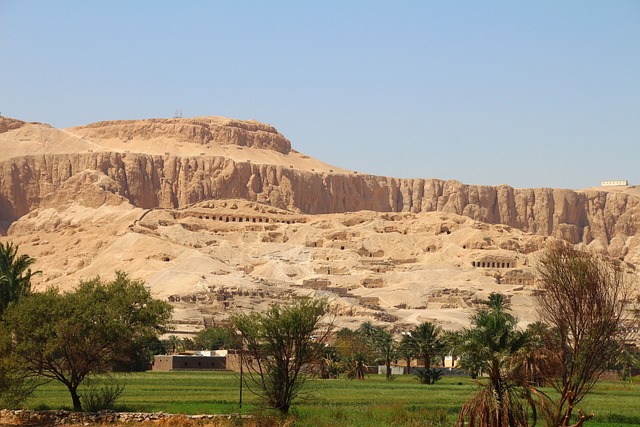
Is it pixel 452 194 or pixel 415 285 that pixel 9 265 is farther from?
pixel 452 194

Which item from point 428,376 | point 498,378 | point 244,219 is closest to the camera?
point 498,378

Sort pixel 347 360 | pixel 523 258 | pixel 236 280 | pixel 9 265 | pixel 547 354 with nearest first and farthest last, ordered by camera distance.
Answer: pixel 547 354 < pixel 9 265 < pixel 347 360 < pixel 236 280 < pixel 523 258

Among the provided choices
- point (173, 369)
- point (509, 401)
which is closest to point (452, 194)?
point (173, 369)

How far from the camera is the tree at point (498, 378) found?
3095cm

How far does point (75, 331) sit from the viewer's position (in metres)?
44.7

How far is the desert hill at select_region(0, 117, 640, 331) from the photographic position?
378 ft

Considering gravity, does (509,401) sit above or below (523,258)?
below

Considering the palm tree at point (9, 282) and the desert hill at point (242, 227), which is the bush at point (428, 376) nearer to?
the palm tree at point (9, 282)

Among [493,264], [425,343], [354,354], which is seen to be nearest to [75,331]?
[354,354]

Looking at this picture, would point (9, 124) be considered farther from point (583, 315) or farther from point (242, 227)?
point (583, 315)

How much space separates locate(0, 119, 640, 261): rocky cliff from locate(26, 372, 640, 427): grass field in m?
104

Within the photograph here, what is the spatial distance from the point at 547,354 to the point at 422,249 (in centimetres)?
9843

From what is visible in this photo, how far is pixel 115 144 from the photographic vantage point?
190125 mm

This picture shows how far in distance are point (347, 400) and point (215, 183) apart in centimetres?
12426
